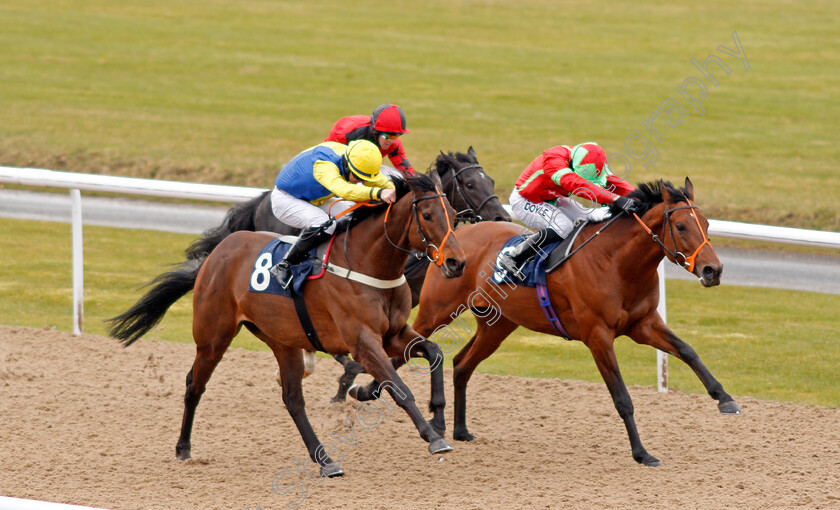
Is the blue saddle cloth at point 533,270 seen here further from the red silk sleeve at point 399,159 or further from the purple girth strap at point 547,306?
the red silk sleeve at point 399,159

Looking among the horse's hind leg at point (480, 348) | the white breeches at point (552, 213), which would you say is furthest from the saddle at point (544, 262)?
the horse's hind leg at point (480, 348)

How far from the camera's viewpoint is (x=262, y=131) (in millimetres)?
17375

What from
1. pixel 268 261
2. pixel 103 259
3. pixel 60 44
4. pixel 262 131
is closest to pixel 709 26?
pixel 262 131

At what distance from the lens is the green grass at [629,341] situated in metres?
7.46

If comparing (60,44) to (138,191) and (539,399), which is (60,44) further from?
(539,399)

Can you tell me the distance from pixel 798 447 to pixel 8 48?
769 inches

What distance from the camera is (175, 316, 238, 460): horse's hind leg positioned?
5.83 metres

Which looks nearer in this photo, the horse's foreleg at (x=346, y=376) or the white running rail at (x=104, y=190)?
the horse's foreleg at (x=346, y=376)

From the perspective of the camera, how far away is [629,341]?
8703 mm

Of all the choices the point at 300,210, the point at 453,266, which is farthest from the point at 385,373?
the point at 300,210

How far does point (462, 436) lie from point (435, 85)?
46.3ft

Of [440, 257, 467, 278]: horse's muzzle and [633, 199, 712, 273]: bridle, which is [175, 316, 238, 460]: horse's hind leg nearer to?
[440, 257, 467, 278]: horse's muzzle

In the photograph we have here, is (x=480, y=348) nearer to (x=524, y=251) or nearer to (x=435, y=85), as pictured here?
(x=524, y=251)

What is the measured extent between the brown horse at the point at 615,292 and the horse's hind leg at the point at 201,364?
55.3 inches
